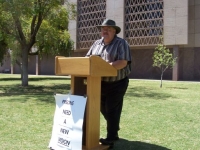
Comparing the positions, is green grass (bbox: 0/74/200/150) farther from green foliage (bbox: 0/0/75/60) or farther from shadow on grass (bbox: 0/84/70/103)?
green foliage (bbox: 0/0/75/60)

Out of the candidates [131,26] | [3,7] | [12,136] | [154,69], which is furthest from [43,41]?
[154,69]

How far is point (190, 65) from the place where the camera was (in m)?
29.8

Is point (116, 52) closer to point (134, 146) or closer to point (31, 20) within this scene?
point (134, 146)

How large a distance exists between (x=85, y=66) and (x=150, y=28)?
2753 cm

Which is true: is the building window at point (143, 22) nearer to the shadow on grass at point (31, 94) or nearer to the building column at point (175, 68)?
the building column at point (175, 68)

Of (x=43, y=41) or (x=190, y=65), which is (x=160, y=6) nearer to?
(x=190, y=65)

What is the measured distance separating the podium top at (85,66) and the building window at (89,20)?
2960 centimetres

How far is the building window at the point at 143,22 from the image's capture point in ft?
95.0

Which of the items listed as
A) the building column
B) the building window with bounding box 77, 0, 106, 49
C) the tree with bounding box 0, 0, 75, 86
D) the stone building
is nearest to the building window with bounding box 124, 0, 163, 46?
the stone building

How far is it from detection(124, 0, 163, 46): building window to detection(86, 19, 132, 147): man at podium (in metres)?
25.7

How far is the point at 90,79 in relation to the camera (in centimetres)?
331

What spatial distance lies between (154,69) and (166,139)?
27.9 metres

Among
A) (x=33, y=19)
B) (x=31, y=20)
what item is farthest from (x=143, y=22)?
(x=33, y=19)

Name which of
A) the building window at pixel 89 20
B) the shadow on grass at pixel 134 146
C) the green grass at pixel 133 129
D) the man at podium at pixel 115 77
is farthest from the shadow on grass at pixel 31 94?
the building window at pixel 89 20
